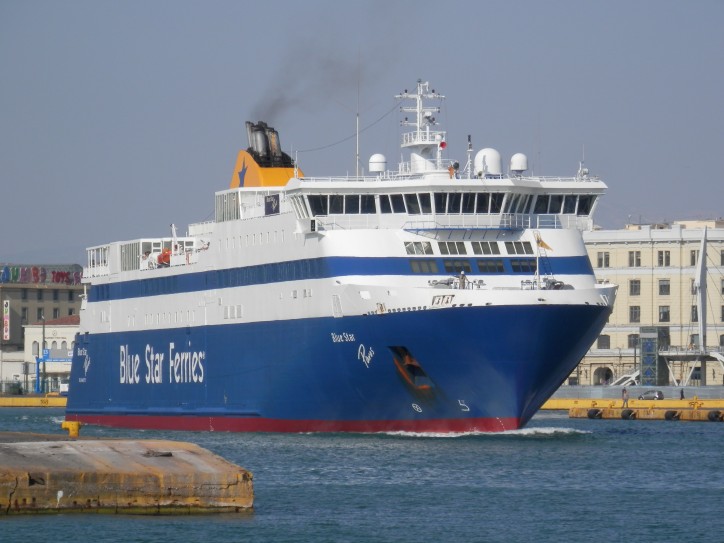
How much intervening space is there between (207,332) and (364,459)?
49.3ft

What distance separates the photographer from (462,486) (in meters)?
36.2

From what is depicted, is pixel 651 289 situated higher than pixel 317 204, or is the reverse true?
pixel 651 289

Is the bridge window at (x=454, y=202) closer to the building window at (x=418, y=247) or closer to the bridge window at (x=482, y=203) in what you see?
the bridge window at (x=482, y=203)

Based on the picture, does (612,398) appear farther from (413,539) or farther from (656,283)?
(413,539)

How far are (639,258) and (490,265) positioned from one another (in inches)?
1931

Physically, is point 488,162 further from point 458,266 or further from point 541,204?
point 458,266

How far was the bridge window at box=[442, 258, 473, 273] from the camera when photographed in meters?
46.7

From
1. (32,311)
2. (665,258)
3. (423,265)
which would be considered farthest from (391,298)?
(32,311)

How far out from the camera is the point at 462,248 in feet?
155

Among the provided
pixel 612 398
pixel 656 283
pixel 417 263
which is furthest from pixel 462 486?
pixel 656 283

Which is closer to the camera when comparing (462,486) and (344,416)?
(462,486)

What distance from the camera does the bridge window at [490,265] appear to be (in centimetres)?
4694

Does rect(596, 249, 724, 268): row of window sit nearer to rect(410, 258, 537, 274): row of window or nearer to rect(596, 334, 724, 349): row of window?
rect(596, 334, 724, 349): row of window

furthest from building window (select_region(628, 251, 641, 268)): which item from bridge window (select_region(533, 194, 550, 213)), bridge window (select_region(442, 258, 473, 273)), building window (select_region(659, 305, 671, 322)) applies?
bridge window (select_region(442, 258, 473, 273))
